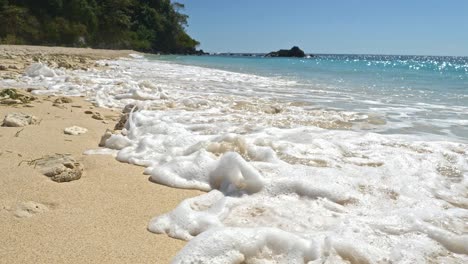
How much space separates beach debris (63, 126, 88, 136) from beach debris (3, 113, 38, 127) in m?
0.40

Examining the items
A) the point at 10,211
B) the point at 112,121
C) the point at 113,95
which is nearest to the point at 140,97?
the point at 113,95

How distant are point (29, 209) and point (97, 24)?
46.1 m

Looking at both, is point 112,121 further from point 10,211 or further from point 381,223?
point 381,223

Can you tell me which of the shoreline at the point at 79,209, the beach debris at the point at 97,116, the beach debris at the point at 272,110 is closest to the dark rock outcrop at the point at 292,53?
the beach debris at the point at 272,110

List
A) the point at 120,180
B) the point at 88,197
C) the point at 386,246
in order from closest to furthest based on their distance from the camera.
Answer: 1. the point at 386,246
2. the point at 88,197
3. the point at 120,180

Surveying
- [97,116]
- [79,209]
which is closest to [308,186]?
[79,209]

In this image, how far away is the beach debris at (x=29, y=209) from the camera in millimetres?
1914

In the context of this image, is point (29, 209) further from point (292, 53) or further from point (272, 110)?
point (292, 53)

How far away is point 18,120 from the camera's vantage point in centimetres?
366

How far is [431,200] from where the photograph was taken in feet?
7.66

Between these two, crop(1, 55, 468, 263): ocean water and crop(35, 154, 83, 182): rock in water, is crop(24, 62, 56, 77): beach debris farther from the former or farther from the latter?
crop(35, 154, 83, 182): rock in water

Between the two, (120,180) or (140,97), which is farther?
(140,97)

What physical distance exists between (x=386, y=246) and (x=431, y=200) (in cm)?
75

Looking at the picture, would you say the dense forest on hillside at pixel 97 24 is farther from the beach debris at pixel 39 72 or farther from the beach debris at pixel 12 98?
the beach debris at pixel 12 98
